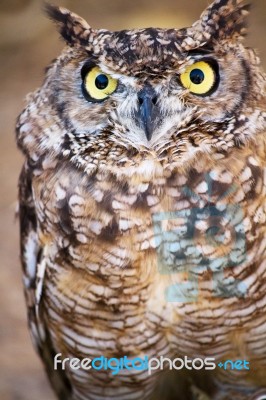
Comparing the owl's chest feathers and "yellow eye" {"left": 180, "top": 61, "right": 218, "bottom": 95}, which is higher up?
"yellow eye" {"left": 180, "top": 61, "right": 218, "bottom": 95}

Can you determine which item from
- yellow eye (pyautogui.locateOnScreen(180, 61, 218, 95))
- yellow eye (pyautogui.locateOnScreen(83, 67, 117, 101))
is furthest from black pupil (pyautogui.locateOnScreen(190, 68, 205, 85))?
yellow eye (pyautogui.locateOnScreen(83, 67, 117, 101))

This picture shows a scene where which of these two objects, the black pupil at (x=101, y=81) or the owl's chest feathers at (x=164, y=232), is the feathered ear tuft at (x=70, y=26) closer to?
the black pupil at (x=101, y=81)

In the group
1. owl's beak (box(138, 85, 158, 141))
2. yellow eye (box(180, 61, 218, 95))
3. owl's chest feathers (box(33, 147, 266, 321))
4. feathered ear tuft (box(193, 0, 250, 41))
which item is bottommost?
owl's chest feathers (box(33, 147, 266, 321))

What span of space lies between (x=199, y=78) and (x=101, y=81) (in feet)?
0.61

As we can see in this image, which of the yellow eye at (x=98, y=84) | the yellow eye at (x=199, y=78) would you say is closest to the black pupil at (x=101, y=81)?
the yellow eye at (x=98, y=84)

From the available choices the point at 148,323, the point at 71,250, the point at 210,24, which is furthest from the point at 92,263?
the point at 210,24

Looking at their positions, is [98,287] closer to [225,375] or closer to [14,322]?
[225,375]

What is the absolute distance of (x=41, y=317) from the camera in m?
1.88

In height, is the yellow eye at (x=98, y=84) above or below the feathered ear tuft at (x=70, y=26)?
below

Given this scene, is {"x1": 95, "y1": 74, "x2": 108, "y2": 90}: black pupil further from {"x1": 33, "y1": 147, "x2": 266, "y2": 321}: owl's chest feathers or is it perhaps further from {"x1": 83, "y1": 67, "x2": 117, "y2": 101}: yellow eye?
{"x1": 33, "y1": 147, "x2": 266, "y2": 321}: owl's chest feathers

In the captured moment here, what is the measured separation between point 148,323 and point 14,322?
2.91 feet

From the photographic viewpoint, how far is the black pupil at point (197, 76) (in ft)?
4.82

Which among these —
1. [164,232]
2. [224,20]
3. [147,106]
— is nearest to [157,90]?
[147,106]

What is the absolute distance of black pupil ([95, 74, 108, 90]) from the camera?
4.87 feet
